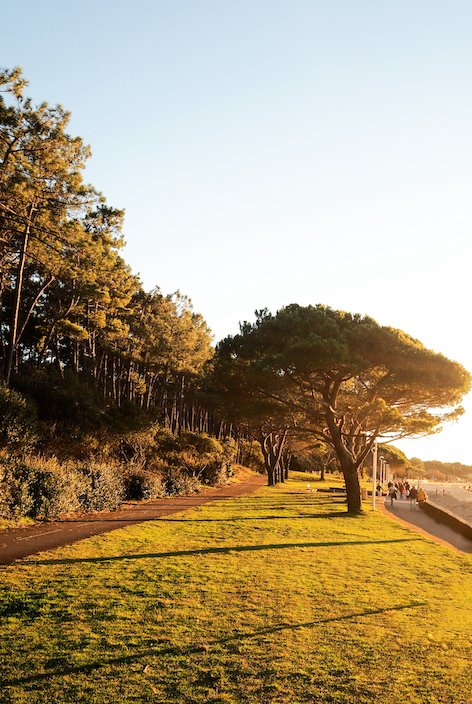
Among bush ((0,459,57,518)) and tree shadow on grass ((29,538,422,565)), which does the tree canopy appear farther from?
bush ((0,459,57,518))

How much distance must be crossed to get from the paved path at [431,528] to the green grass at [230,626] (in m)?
6.91

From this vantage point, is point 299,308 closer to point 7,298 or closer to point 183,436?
point 183,436

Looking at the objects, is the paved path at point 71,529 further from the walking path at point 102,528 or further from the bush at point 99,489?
the bush at point 99,489

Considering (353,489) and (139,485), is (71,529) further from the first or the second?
(353,489)

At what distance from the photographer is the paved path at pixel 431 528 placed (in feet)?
68.7

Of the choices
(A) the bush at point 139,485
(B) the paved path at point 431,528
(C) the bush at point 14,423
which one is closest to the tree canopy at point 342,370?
(B) the paved path at point 431,528

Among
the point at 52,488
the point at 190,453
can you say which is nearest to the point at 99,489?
the point at 52,488

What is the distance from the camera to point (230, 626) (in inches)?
291

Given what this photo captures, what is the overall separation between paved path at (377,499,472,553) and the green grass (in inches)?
272

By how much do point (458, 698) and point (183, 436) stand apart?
32.6 metres

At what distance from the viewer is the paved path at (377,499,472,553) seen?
20938 mm

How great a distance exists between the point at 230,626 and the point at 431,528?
21298mm

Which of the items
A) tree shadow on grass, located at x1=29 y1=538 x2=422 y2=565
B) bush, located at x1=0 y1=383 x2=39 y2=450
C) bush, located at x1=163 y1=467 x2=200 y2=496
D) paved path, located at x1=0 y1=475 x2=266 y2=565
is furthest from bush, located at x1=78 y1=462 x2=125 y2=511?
tree shadow on grass, located at x1=29 y1=538 x2=422 y2=565

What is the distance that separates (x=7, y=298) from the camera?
39906 mm
